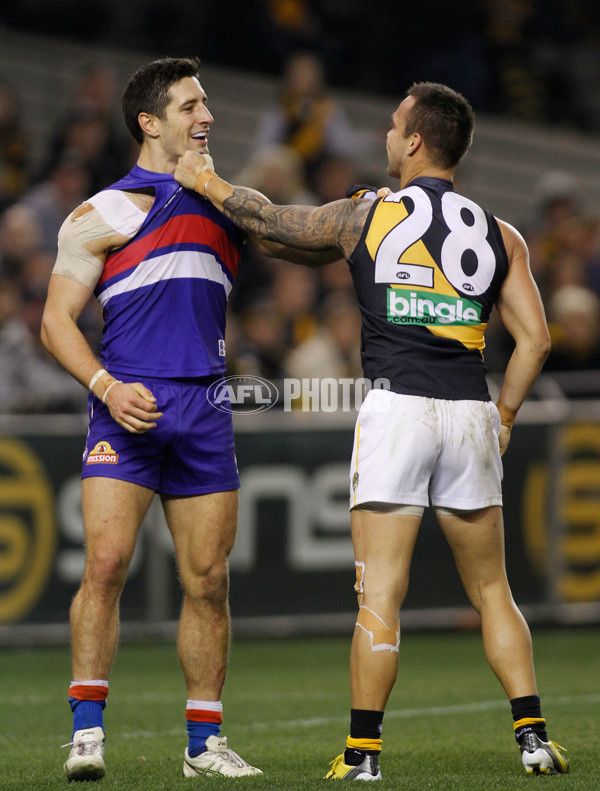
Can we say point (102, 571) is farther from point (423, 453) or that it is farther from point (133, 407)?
point (423, 453)

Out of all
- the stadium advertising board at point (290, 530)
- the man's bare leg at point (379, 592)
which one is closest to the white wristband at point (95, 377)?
the man's bare leg at point (379, 592)

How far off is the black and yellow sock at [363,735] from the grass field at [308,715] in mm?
144

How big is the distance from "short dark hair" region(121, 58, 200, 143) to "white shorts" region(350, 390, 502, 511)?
4.79 ft

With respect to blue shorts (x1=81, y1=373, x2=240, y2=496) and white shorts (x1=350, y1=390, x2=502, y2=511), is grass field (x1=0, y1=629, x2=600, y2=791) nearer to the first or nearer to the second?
white shorts (x1=350, y1=390, x2=502, y2=511)

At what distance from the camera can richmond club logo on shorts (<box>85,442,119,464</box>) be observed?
480cm

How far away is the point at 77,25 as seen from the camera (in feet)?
48.2

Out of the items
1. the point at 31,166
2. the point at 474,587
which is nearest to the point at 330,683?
the point at 474,587

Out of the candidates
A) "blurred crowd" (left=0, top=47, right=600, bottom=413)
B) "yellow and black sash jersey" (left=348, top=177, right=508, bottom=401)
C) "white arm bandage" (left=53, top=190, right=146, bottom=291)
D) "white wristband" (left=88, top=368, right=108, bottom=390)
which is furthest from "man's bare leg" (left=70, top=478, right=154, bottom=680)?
"blurred crowd" (left=0, top=47, right=600, bottom=413)

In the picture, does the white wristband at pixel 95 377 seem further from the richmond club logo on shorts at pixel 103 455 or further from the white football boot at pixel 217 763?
the white football boot at pixel 217 763

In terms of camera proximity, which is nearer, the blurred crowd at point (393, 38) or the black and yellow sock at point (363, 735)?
the black and yellow sock at point (363, 735)

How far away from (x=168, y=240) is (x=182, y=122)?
0.48m

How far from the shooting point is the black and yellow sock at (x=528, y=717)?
14.8ft

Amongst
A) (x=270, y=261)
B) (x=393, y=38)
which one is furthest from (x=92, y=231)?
(x=393, y=38)

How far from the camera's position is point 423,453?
14.6ft
